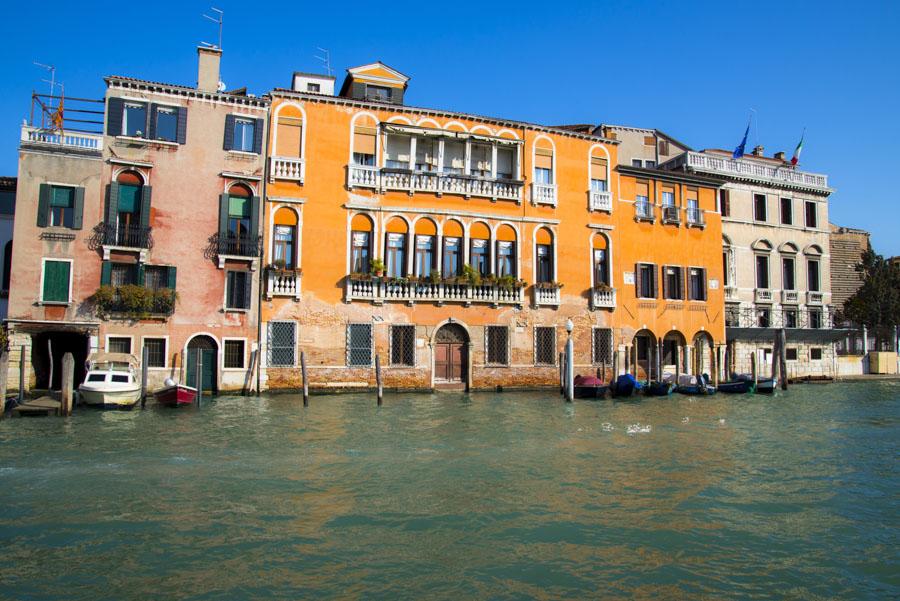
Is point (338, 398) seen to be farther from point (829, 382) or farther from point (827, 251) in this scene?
point (827, 251)

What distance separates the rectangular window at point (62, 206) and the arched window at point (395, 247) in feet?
29.2

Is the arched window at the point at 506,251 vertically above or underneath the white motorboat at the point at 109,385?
above

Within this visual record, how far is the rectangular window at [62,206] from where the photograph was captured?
60.9 feet

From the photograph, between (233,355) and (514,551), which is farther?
(233,355)

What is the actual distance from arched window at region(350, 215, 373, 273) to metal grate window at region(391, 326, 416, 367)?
7.20ft

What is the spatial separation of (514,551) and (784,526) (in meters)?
3.32

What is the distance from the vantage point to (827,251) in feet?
104

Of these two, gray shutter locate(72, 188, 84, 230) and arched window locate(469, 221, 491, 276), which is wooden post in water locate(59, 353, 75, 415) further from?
arched window locate(469, 221, 491, 276)

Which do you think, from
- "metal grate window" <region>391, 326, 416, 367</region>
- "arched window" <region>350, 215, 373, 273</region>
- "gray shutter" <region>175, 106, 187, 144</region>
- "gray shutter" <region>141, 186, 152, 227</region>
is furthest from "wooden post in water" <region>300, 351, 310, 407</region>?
"gray shutter" <region>175, 106, 187, 144</region>

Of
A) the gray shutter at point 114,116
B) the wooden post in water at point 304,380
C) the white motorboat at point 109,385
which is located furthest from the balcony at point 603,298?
the gray shutter at point 114,116

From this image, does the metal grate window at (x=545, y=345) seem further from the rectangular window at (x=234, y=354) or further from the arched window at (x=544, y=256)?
the rectangular window at (x=234, y=354)

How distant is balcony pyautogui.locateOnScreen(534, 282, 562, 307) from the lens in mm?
22891

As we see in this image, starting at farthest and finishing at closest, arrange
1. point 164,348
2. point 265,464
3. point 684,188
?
point 684,188 < point 164,348 < point 265,464

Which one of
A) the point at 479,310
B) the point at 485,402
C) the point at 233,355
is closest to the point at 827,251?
the point at 479,310
